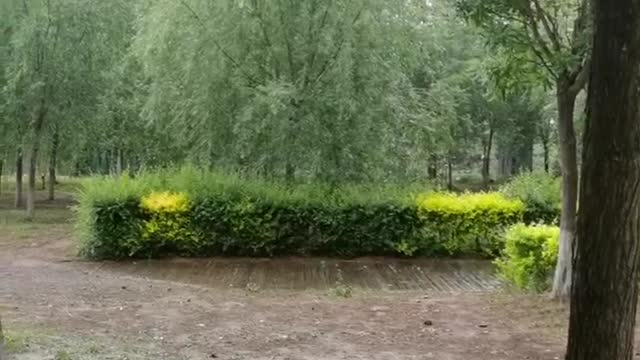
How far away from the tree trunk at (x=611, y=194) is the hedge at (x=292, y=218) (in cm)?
1122

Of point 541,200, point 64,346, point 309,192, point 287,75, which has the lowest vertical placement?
point 64,346

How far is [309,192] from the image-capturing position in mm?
14438

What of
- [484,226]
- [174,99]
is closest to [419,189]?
[484,226]

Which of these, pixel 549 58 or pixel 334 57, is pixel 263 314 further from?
pixel 334 57

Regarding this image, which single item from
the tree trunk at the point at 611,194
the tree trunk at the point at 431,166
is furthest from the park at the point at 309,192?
the tree trunk at the point at 431,166

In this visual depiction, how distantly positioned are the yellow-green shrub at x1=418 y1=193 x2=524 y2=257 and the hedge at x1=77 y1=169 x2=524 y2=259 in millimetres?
18

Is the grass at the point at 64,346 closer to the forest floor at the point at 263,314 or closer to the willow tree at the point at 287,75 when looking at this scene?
the forest floor at the point at 263,314

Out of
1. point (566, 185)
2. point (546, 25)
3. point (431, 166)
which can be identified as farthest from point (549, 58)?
point (431, 166)

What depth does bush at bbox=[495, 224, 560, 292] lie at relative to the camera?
8.99 m

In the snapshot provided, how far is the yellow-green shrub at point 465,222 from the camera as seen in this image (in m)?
14.2

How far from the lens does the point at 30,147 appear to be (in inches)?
739

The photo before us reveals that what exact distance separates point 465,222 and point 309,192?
294 cm

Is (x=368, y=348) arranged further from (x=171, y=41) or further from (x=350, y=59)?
(x=171, y=41)

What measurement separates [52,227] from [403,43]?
9.51m
